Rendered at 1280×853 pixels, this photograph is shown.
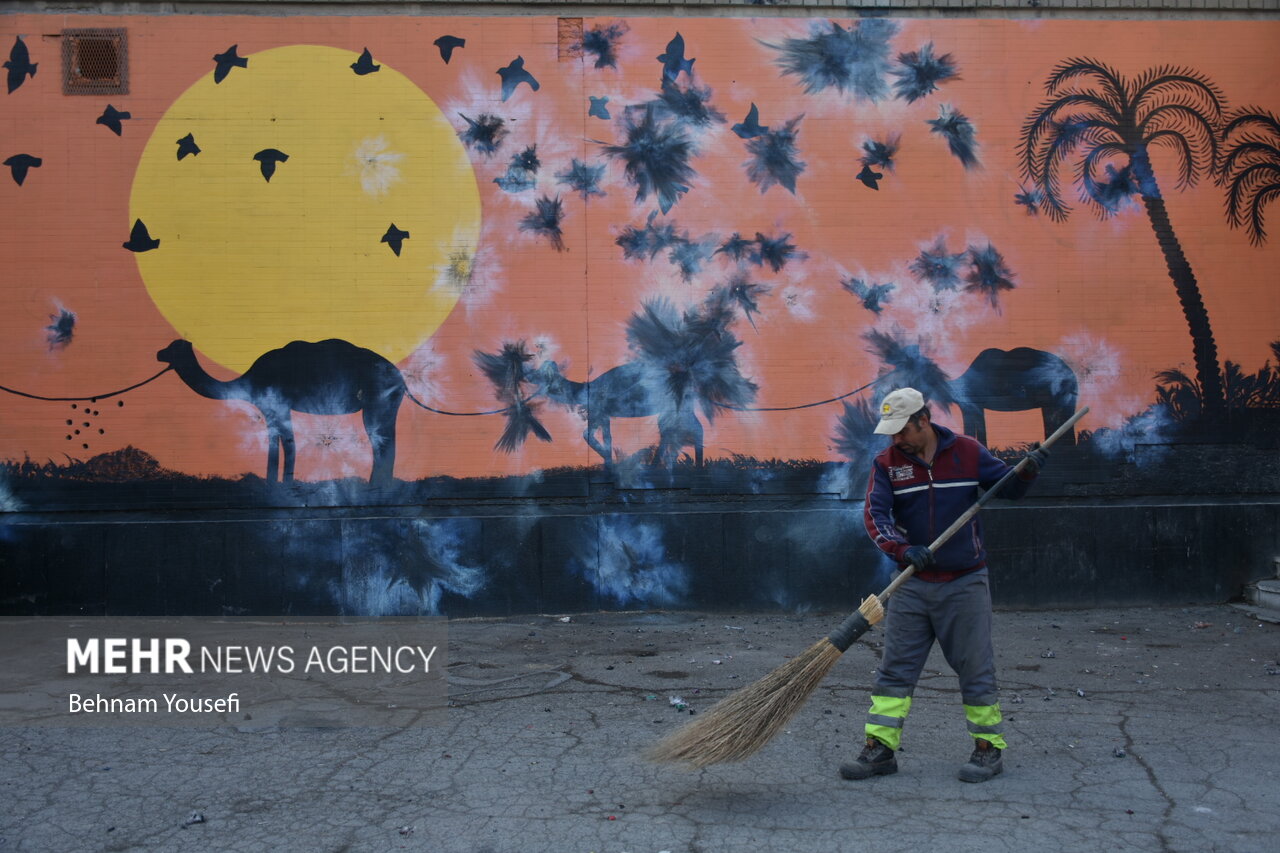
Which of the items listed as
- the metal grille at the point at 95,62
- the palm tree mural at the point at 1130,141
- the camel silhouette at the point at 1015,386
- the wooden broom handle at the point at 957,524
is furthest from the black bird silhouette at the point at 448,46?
the wooden broom handle at the point at 957,524

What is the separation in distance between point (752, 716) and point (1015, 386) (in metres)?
5.45

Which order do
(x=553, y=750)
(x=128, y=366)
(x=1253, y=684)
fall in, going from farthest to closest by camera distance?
1. (x=128, y=366)
2. (x=1253, y=684)
3. (x=553, y=750)

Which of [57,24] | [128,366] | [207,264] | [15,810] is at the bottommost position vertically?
[15,810]

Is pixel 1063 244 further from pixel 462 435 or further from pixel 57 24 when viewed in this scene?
pixel 57 24

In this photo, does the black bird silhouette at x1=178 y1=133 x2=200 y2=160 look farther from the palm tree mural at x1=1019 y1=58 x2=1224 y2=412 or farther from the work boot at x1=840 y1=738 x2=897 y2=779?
the work boot at x1=840 y1=738 x2=897 y2=779

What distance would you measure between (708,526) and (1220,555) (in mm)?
4346

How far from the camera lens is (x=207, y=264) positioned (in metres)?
8.86

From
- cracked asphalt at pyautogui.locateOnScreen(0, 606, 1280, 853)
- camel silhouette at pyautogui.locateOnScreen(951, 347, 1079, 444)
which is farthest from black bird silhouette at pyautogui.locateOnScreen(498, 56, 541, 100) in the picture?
cracked asphalt at pyautogui.locateOnScreen(0, 606, 1280, 853)

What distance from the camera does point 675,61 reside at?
29.6 feet

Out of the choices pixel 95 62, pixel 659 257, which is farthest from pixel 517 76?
pixel 95 62

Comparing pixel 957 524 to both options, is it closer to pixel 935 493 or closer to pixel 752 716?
pixel 935 493

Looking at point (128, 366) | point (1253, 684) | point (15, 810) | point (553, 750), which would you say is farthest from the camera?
point (128, 366)

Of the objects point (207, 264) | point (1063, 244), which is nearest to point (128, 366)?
point (207, 264)

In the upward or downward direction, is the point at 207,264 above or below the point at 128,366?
above
